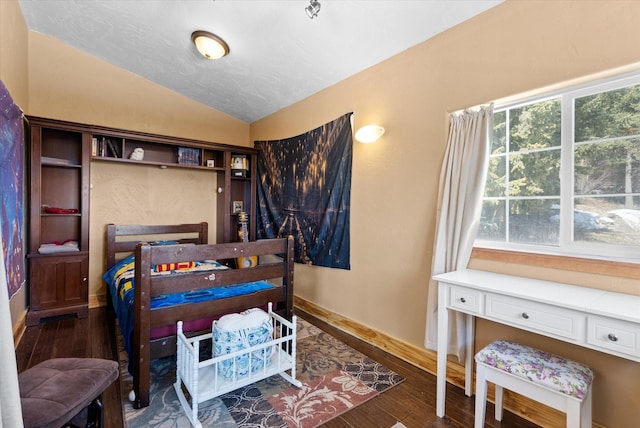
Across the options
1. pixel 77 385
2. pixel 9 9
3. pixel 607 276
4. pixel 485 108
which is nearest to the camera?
pixel 77 385

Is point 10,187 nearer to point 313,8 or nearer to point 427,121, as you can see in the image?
point 313,8

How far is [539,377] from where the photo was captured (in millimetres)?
1402

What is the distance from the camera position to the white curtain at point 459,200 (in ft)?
6.40

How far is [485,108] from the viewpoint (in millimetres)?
1942

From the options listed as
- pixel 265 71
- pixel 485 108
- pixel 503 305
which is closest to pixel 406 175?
pixel 485 108

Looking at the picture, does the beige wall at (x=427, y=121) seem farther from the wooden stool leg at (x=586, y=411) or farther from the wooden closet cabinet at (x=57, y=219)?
the wooden closet cabinet at (x=57, y=219)

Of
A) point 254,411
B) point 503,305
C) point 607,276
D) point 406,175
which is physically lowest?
point 254,411

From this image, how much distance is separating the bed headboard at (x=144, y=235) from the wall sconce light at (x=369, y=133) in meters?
2.45

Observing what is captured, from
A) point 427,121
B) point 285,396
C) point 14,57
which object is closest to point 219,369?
point 285,396

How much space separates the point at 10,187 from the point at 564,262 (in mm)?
3440

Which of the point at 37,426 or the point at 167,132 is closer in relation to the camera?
the point at 37,426

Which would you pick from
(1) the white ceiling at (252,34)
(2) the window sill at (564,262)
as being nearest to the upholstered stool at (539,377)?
(2) the window sill at (564,262)

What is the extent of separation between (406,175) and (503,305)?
1209mm

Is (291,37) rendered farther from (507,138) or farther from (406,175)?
(507,138)
